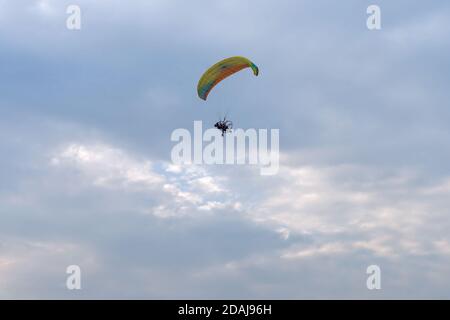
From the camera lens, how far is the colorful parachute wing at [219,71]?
8006 cm

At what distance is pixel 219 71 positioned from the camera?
82.6 m

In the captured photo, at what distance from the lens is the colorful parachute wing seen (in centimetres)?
8006
